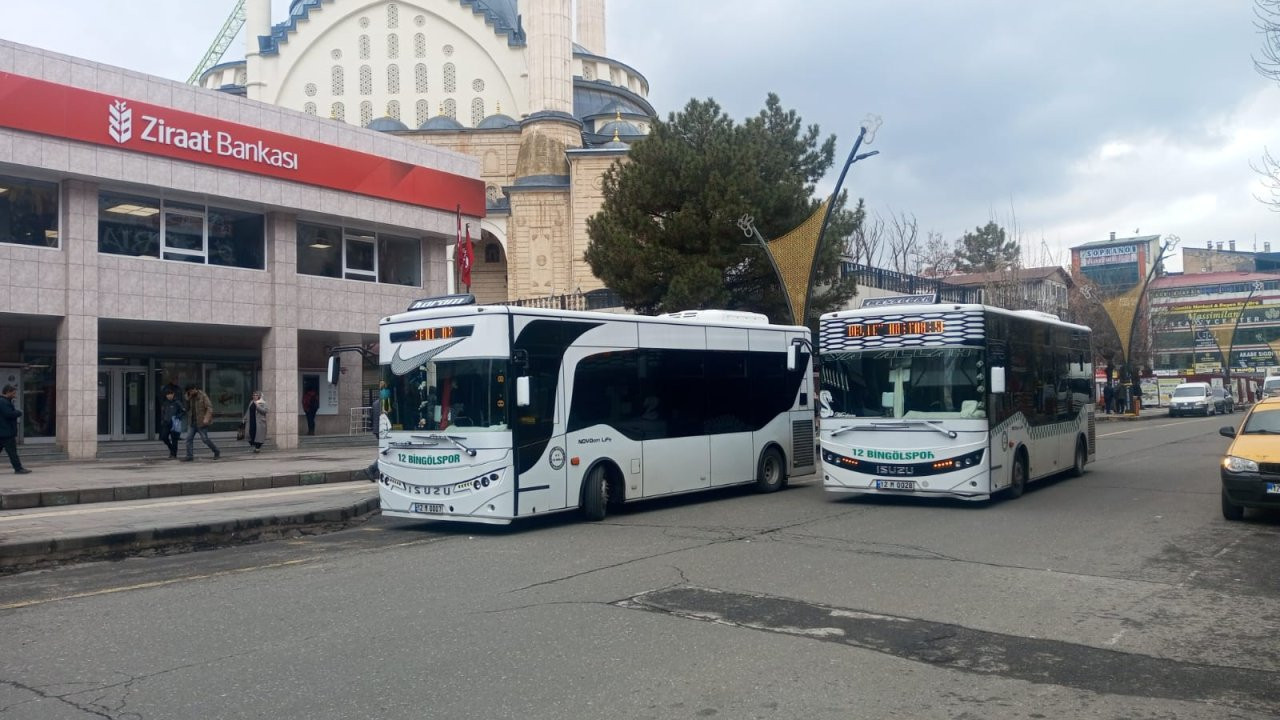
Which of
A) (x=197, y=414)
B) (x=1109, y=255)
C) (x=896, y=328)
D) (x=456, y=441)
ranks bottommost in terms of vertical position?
(x=456, y=441)

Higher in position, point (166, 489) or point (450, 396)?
point (450, 396)

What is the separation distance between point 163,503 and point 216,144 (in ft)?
40.8

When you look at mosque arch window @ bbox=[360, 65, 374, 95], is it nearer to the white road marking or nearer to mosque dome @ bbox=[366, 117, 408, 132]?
mosque dome @ bbox=[366, 117, 408, 132]

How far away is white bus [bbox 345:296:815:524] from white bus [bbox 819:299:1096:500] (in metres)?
2.01

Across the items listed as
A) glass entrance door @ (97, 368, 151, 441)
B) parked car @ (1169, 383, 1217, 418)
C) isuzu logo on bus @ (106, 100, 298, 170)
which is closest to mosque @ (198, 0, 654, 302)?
parked car @ (1169, 383, 1217, 418)

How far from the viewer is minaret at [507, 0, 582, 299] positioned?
64250 millimetres

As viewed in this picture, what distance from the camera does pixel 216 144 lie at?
25.9 meters

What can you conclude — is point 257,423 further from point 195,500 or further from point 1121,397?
point 1121,397

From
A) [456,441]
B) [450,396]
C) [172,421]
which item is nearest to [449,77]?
[172,421]

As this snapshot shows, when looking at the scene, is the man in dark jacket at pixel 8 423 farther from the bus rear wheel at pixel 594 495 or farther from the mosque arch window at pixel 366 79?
the mosque arch window at pixel 366 79

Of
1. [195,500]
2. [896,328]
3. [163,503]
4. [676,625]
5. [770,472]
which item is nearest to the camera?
[676,625]

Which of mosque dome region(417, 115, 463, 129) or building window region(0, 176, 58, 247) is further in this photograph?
mosque dome region(417, 115, 463, 129)

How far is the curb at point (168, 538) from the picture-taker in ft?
38.0

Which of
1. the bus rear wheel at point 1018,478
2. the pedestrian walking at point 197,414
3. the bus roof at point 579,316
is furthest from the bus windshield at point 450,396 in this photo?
the pedestrian walking at point 197,414
